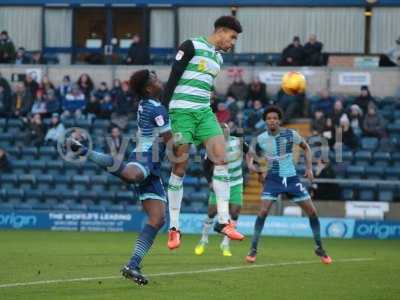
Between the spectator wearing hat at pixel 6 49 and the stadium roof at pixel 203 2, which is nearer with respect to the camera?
the spectator wearing hat at pixel 6 49

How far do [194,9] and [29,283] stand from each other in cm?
2605

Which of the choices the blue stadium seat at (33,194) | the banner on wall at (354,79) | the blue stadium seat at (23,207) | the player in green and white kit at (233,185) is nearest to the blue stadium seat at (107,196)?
the blue stadium seat at (33,194)

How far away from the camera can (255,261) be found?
17.6 m

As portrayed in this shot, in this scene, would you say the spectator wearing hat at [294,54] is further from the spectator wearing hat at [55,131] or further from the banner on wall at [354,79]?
the spectator wearing hat at [55,131]

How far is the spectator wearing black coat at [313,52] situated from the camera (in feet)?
112

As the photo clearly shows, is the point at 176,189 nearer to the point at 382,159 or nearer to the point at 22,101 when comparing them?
the point at 382,159

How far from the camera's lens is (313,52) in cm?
3422

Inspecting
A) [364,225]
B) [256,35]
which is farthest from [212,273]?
[256,35]

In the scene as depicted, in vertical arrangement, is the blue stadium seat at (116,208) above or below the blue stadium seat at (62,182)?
below

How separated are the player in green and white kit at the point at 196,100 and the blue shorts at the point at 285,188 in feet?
12.8

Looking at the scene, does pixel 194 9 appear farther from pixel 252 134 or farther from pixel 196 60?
pixel 196 60

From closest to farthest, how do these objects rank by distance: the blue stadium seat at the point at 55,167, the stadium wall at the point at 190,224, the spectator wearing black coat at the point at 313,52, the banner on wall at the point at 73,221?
the stadium wall at the point at 190,224 < the banner on wall at the point at 73,221 < the blue stadium seat at the point at 55,167 < the spectator wearing black coat at the point at 313,52

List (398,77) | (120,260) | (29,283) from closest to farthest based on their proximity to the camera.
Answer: (29,283) < (120,260) < (398,77)

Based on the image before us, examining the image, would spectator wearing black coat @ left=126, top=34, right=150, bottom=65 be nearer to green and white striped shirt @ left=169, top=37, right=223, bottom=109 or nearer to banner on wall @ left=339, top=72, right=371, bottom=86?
banner on wall @ left=339, top=72, right=371, bottom=86
